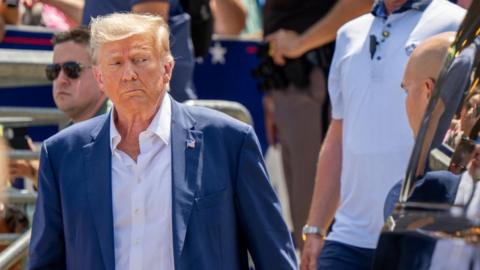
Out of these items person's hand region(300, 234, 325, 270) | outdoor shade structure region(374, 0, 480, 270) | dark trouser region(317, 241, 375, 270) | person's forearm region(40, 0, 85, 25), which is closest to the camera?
outdoor shade structure region(374, 0, 480, 270)

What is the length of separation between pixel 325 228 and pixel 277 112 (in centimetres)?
220

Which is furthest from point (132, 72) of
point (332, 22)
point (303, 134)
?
point (303, 134)

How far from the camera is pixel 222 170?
15.9 ft

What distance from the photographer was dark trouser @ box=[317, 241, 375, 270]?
18.2 feet

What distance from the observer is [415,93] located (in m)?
4.98

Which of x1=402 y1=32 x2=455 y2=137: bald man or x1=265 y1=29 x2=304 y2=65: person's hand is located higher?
x1=402 y1=32 x2=455 y2=137: bald man

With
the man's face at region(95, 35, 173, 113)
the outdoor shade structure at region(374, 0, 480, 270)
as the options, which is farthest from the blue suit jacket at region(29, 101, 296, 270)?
the outdoor shade structure at region(374, 0, 480, 270)

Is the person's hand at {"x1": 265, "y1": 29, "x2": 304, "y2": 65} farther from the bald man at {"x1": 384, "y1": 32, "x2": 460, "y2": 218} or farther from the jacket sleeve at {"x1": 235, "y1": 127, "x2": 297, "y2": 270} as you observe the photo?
the jacket sleeve at {"x1": 235, "y1": 127, "x2": 297, "y2": 270}

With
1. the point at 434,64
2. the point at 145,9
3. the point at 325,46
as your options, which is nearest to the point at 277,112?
the point at 325,46

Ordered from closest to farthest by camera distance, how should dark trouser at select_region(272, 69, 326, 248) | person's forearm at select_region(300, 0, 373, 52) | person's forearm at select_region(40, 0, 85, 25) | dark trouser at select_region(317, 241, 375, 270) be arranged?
dark trouser at select_region(317, 241, 375, 270) → person's forearm at select_region(300, 0, 373, 52) → person's forearm at select_region(40, 0, 85, 25) → dark trouser at select_region(272, 69, 326, 248)

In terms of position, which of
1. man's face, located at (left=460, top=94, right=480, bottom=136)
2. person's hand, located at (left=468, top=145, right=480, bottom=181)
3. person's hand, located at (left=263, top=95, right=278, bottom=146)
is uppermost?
man's face, located at (left=460, top=94, right=480, bottom=136)

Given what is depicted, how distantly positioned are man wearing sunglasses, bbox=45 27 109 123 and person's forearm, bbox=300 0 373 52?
1.46 m

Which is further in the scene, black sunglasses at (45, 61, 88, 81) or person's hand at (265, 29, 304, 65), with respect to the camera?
person's hand at (265, 29, 304, 65)

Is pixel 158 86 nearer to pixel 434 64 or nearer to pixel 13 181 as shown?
pixel 434 64
